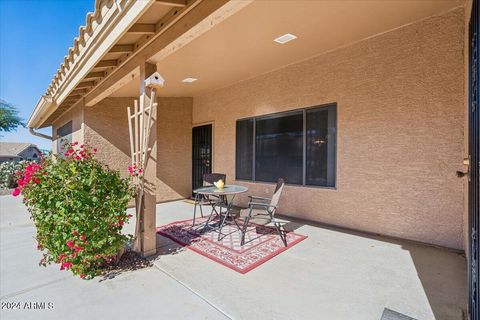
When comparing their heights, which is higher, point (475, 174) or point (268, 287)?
point (475, 174)

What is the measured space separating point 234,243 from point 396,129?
3066 mm

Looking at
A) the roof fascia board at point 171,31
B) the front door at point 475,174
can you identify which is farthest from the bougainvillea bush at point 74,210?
the front door at point 475,174

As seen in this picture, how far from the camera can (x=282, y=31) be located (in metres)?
3.38

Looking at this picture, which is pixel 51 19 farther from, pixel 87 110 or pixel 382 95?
pixel 382 95

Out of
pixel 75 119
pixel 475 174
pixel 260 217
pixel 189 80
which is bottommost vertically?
pixel 260 217

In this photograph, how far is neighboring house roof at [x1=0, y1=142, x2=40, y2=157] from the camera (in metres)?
27.0

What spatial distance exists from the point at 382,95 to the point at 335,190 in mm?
1786

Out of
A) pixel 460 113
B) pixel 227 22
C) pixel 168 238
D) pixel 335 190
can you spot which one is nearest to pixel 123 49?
pixel 227 22

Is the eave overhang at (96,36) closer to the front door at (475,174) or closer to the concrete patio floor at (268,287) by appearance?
the front door at (475,174)

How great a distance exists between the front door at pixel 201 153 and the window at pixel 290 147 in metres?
1.22

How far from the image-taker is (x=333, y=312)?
1877mm

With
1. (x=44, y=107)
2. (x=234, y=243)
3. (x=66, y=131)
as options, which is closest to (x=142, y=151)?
(x=234, y=243)

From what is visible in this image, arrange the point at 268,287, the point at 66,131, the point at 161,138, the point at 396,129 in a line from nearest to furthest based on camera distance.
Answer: the point at 268,287 < the point at 396,129 < the point at 161,138 < the point at 66,131

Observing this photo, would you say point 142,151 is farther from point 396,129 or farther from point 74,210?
point 396,129
